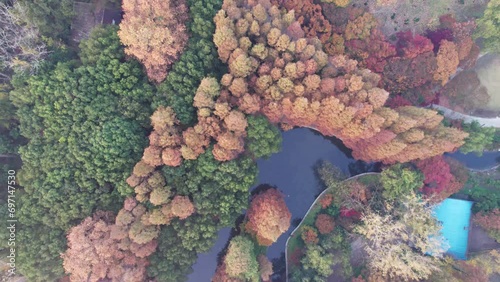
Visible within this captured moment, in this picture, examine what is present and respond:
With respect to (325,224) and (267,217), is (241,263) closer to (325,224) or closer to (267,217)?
(267,217)

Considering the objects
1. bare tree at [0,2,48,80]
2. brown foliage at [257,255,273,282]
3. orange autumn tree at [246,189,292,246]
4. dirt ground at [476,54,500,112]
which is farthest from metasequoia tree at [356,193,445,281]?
bare tree at [0,2,48,80]

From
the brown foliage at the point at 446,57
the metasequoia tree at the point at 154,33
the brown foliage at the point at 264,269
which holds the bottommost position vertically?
the brown foliage at the point at 264,269

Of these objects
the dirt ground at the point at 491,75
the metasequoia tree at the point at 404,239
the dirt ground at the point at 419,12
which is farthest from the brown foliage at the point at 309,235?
the dirt ground at the point at 491,75

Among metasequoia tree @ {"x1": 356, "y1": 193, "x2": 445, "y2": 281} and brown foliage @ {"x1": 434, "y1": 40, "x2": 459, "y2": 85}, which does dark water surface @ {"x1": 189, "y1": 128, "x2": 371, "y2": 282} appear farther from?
brown foliage @ {"x1": 434, "y1": 40, "x2": 459, "y2": 85}

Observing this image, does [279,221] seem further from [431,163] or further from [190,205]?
[431,163]

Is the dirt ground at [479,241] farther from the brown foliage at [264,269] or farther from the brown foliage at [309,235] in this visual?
Answer: the brown foliage at [264,269]

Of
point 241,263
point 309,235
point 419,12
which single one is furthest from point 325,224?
point 419,12
